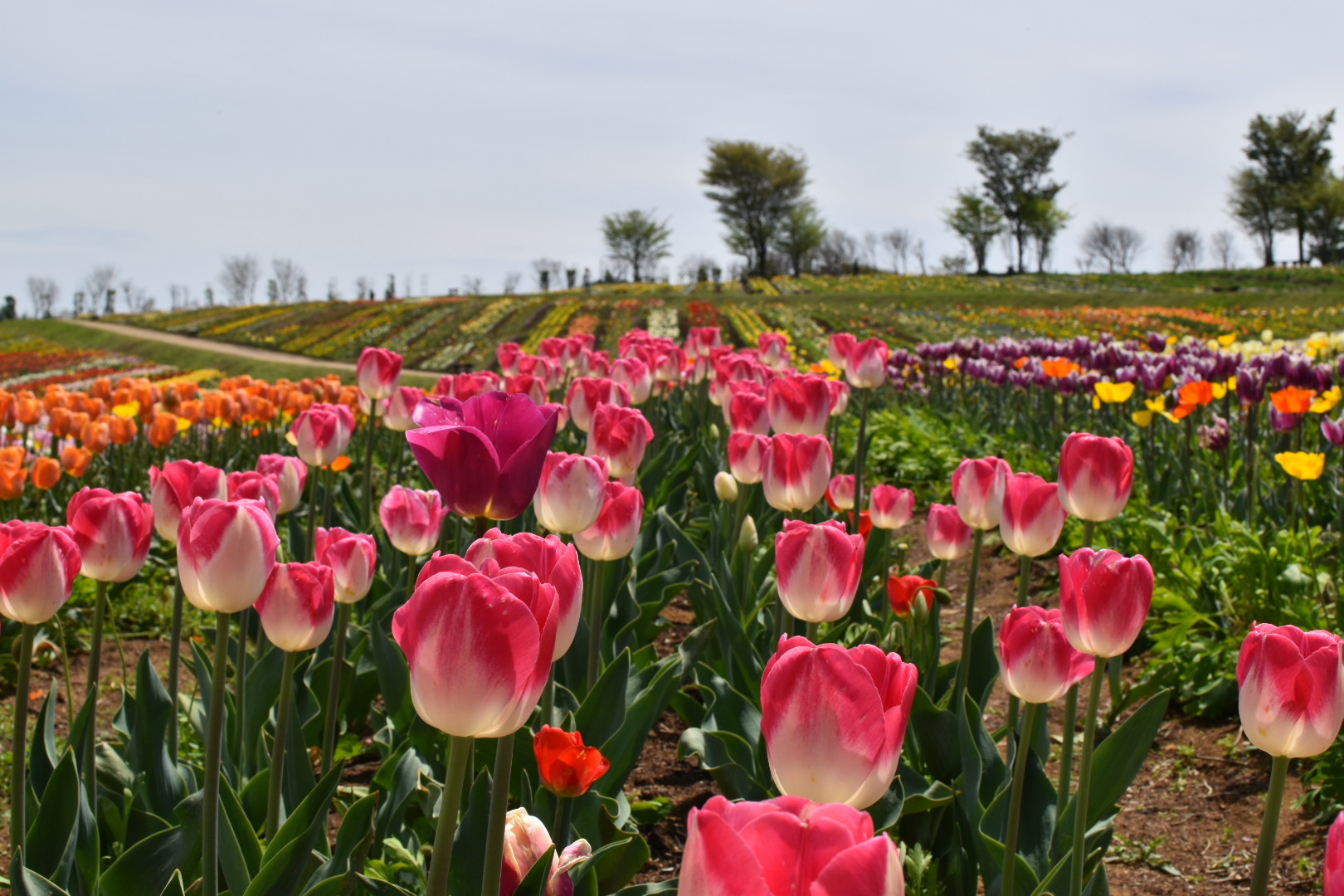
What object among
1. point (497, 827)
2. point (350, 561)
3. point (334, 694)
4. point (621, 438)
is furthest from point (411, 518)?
point (497, 827)

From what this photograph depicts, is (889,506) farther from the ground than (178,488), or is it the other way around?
(178,488)

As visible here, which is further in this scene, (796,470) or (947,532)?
(947,532)

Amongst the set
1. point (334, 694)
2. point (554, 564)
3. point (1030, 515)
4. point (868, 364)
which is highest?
point (868, 364)

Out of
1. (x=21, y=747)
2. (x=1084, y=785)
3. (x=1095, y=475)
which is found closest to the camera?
(x=1084, y=785)

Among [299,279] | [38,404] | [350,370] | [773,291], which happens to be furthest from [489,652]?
[299,279]

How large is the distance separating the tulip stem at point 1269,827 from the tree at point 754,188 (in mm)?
54253

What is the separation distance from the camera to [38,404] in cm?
525

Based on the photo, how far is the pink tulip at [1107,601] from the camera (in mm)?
1272

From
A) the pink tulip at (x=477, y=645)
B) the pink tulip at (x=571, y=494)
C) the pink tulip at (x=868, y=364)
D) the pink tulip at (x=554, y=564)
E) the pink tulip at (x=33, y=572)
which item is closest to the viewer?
the pink tulip at (x=477, y=645)

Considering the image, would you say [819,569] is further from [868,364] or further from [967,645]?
[868,364]

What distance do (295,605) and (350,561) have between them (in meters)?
0.31

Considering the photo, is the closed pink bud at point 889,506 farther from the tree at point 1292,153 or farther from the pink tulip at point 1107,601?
the tree at point 1292,153

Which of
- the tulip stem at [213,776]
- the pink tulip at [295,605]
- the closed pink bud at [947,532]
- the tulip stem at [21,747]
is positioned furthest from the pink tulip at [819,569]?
the tulip stem at [21,747]

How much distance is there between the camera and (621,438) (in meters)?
2.59
